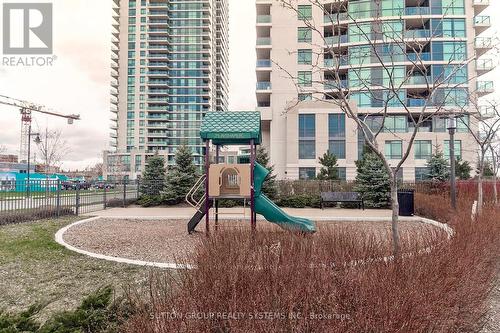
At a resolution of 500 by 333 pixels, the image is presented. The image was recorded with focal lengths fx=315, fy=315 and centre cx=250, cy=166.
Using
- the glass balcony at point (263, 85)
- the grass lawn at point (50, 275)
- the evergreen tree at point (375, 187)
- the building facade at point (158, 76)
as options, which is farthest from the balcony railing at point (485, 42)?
the building facade at point (158, 76)

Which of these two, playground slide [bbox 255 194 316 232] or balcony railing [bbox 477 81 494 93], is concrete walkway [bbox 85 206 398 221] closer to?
playground slide [bbox 255 194 316 232]

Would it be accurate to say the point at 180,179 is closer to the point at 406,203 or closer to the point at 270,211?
the point at 270,211

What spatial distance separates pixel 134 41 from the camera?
94.0 metres

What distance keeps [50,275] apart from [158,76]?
94.0m

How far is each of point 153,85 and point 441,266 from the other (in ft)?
315

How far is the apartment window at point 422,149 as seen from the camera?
3959cm

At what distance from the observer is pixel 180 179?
774 inches

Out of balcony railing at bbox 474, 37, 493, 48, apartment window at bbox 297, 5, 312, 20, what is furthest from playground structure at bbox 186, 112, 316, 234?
balcony railing at bbox 474, 37, 493, 48

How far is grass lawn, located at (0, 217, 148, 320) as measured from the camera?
433cm

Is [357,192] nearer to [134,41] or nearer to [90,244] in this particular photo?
[90,244]

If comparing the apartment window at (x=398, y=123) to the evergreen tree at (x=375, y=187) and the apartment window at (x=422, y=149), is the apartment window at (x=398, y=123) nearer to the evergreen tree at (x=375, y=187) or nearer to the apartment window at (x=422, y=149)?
the apartment window at (x=422, y=149)

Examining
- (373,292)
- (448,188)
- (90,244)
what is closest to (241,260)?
(373,292)

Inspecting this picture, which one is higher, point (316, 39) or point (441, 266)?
point (316, 39)

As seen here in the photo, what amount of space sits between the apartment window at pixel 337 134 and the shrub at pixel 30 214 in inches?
1227
